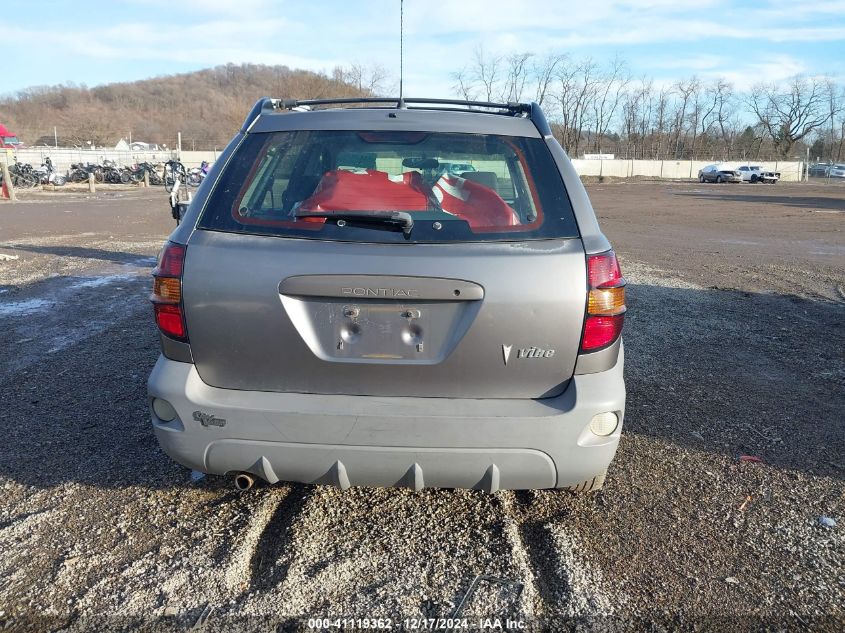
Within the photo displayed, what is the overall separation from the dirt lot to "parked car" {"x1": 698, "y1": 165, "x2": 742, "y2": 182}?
57501 millimetres

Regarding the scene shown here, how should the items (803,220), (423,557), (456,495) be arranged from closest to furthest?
(423,557)
(456,495)
(803,220)

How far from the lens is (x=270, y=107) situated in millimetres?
3350

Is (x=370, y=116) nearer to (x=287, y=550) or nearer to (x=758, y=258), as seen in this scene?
(x=287, y=550)

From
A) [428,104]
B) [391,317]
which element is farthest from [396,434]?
[428,104]

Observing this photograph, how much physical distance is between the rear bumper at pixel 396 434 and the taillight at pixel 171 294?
0.15 meters

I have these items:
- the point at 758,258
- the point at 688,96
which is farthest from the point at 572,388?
the point at 688,96

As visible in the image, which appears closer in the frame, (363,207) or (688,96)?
(363,207)

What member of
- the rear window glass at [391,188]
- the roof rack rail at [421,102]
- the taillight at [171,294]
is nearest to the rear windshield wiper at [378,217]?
the rear window glass at [391,188]

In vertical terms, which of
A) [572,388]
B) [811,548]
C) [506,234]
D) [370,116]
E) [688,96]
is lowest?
[811,548]

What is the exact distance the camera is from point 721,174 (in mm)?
57125

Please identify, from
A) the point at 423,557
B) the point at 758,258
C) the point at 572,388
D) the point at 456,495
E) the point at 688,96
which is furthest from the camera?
the point at 688,96

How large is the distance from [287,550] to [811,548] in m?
2.31

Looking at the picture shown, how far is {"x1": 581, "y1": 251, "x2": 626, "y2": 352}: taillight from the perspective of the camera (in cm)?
260

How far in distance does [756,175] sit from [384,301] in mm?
63987
